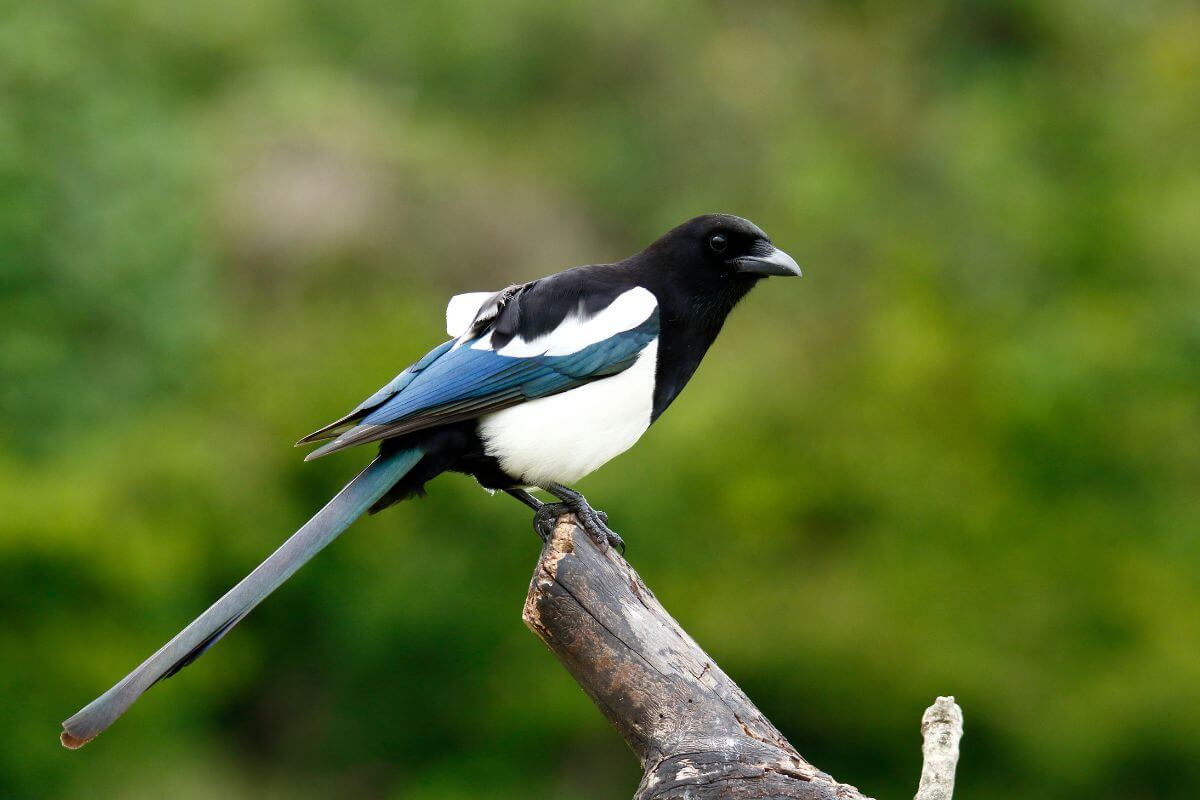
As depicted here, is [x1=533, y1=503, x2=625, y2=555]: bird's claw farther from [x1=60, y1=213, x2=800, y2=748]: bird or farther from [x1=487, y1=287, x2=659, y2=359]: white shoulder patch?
[x1=487, y1=287, x2=659, y2=359]: white shoulder patch

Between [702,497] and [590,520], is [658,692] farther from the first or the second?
[702,497]

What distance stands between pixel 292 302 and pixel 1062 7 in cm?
563

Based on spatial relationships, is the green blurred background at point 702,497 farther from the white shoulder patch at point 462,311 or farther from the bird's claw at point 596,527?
the bird's claw at point 596,527

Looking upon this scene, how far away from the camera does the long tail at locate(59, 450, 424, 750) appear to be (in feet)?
7.79

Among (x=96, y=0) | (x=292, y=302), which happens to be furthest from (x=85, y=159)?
(x=96, y=0)

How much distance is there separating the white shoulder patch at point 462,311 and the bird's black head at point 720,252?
1.26ft

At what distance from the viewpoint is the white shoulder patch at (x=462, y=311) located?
3.16 metres

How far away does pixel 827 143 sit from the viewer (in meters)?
10.2

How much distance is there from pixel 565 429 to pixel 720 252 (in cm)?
51

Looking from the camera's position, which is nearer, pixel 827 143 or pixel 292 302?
pixel 292 302

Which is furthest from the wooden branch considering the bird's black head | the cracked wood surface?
the bird's black head

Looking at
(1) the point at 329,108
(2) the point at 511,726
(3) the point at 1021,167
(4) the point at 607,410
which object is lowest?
(4) the point at 607,410

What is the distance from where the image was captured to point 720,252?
3.11 meters

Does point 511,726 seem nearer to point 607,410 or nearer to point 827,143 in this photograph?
point 607,410
